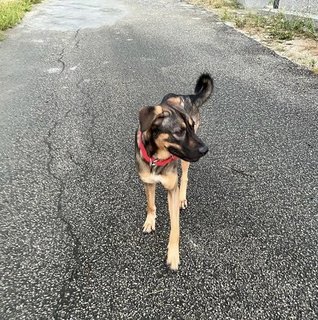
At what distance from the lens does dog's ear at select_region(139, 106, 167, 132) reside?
2543mm

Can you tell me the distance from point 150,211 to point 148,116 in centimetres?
97

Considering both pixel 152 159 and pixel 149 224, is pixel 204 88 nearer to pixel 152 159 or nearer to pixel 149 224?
pixel 152 159

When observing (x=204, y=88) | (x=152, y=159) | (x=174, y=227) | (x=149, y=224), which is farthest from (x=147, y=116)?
(x=204, y=88)

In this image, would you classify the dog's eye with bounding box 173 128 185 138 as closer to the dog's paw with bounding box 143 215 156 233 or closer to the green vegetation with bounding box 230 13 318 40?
the dog's paw with bounding box 143 215 156 233

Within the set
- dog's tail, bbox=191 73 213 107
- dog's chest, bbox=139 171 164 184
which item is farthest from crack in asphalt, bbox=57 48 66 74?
dog's chest, bbox=139 171 164 184

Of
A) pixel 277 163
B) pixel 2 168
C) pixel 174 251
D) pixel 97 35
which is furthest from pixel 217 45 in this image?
pixel 174 251

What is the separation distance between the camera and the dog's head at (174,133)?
261 centimetres

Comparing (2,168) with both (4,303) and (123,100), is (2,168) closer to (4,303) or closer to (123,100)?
(4,303)

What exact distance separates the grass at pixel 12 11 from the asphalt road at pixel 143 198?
3.77 meters

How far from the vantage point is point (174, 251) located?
2.82 m

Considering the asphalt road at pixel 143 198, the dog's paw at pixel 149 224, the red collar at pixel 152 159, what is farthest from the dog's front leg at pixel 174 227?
the dog's paw at pixel 149 224

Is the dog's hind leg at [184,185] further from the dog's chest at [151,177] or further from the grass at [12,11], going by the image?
the grass at [12,11]

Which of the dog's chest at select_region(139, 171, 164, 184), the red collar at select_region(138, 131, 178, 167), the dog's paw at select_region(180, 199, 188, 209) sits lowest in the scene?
the dog's paw at select_region(180, 199, 188, 209)

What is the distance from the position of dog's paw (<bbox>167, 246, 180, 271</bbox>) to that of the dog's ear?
94 centimetres
